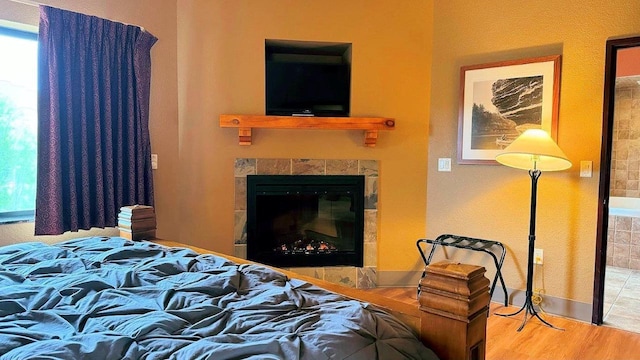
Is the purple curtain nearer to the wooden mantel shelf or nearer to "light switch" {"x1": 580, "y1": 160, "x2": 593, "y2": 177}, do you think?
the wooden mantel shelf

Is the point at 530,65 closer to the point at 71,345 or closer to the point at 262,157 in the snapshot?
the point at 262,157

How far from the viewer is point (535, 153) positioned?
9.29 feet

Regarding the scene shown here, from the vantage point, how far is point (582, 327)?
10.2 ft

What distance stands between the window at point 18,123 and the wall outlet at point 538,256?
3716mm

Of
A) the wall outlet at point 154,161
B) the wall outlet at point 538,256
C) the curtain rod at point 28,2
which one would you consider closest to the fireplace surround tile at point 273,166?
the wall outlet at point 154,161

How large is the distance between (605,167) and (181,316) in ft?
10.2

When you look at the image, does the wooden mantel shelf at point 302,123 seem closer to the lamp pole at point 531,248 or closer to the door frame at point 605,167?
the lamp pole at point 531,248

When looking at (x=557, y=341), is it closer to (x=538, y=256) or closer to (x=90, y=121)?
(x=538, y=256)

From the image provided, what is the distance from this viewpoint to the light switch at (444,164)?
388 centimetres

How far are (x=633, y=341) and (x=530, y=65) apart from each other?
2.09 meters

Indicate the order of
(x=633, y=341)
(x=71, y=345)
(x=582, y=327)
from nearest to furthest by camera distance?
(x=71, y=345), (x=633, y=341), (x=582, y=327)

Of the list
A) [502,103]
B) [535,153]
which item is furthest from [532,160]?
[502,103]

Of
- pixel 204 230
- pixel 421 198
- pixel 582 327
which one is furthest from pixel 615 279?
pixel 204 230

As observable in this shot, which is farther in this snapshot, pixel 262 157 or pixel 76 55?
pixel 262 157
